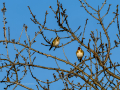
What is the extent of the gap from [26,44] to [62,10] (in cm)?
130

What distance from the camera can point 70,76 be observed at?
578 centimetres

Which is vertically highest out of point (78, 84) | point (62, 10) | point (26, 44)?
point (62, 10)

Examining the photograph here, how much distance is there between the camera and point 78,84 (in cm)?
568

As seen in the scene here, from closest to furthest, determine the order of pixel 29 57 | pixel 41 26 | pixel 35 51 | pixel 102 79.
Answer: pixel 102 79
pixel 29 57
pixel 35 51
pixel 41 26

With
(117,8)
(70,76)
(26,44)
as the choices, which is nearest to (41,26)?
(26,44)

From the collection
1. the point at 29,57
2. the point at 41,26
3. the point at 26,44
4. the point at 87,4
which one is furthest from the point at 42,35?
the point at 87,4

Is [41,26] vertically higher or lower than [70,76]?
higher

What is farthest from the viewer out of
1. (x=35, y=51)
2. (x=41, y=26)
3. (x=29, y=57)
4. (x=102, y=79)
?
(x=41, y=26)

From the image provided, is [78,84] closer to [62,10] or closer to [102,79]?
[102,79]

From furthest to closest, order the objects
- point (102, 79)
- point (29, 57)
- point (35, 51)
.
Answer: point (35, 51), point (29, 57), point (102, 79)

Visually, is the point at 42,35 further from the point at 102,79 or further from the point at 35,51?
the point at 102,79

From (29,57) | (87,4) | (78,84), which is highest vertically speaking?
(87,4)

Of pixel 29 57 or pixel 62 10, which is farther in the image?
pixel 62 10

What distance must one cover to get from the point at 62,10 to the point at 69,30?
1.88 ft
